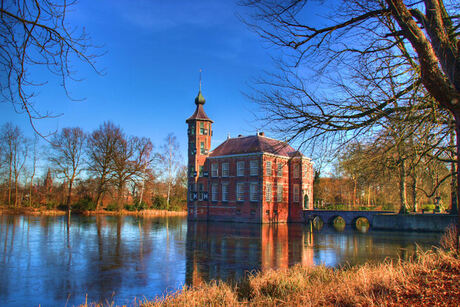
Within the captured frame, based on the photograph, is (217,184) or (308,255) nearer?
(308,255)

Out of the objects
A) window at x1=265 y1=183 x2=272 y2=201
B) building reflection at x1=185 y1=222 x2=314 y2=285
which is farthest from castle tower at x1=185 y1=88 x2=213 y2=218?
building reflection at x1=185 y1=222 x2=314 y2=285

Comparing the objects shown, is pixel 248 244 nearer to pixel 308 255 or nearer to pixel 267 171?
pixel 308 255

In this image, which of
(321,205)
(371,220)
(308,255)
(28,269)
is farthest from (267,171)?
(28,269)

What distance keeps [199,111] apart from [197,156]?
531 cm

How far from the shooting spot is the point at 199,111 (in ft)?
132

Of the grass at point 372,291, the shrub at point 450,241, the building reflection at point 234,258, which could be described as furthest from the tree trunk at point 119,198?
the shrub at point 450,241

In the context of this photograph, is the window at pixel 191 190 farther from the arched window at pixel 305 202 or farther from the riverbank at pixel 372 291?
the riverbank at pixel 372 291

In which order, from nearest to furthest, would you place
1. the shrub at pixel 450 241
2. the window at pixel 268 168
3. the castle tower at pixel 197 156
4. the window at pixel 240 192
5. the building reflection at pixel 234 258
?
Answer: the shrub at pixel 450 241, the building reflection at pixel 234 258, the window at pixel 268 168, the window at pixel 240 192, the castle tower at pixel 197 156

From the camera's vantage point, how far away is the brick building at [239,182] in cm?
3547

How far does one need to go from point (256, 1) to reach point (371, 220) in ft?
98.0

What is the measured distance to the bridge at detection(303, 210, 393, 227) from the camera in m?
32.0

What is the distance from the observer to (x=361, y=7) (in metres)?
5.81

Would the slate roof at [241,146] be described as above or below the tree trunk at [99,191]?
above

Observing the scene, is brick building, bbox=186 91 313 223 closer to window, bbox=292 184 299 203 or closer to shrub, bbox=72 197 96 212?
window, bbox=292 184 299 203
